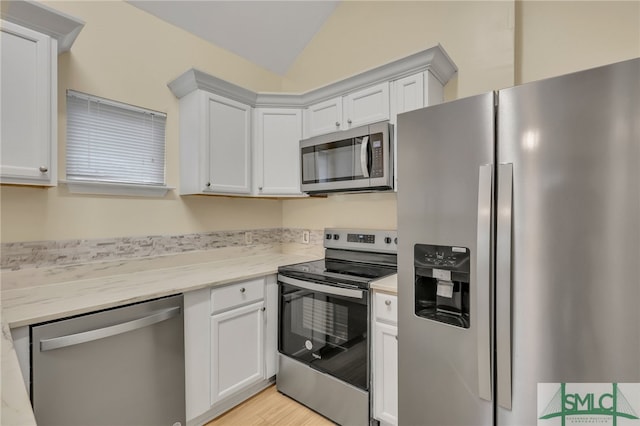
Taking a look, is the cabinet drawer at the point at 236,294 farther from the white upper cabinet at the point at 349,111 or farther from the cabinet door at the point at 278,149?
the white upper cabinet at the point at 349,111

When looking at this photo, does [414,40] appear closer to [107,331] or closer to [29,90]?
[29,90]

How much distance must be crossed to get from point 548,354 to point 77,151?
8.32 ft

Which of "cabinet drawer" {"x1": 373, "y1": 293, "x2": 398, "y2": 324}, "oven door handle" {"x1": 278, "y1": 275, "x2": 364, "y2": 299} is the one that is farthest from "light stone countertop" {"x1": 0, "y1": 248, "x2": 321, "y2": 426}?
"cabinet drawer" {"x1": 373, "y1": 293, "x2": 398, "y2": 324}

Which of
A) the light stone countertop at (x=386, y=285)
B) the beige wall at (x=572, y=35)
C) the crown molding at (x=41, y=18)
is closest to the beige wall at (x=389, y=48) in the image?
the beige wall at (x=572, y=35)

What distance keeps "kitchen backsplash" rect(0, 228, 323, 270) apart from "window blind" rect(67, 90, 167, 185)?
40cm

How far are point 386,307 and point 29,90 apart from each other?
6.63 feet

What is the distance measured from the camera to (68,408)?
49.8 inches

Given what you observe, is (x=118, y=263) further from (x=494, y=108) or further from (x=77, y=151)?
(x=494, y=108)

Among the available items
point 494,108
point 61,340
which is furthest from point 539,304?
point 61,340

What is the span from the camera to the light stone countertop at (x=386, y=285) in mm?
1578

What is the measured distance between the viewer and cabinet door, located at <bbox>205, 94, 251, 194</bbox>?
2203mm

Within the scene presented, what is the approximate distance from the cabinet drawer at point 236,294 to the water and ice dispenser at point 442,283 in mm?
1088

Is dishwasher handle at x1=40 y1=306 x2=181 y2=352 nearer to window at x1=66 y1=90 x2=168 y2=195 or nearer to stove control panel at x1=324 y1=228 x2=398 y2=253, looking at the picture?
window at x1=66 y1=90 x2=168 y2=195

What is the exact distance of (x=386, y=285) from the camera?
5.39 ft
